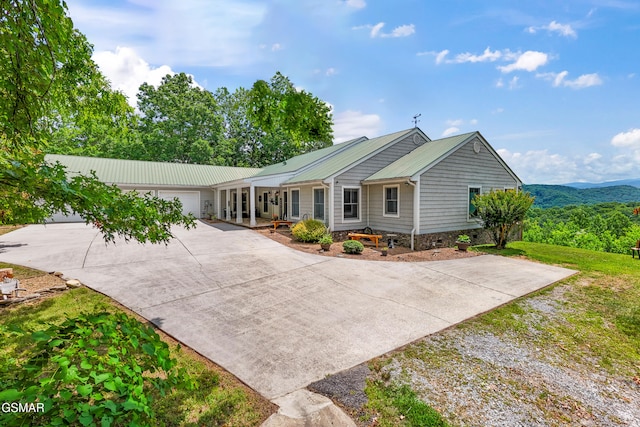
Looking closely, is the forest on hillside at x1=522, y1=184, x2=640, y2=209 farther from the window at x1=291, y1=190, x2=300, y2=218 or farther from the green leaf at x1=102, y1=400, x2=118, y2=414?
the green leaf at x1=102, y1=400, x2=118, y2=414

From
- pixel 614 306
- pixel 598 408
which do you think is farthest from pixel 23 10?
pixel 614 306

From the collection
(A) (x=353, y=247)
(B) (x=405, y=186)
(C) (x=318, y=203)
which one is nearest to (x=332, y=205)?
(C) (x=318, y=203)

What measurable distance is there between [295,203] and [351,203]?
14.1 ft

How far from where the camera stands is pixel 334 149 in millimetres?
20500

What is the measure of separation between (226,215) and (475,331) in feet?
65.2

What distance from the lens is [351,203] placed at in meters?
14.8

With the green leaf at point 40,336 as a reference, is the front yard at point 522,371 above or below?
below

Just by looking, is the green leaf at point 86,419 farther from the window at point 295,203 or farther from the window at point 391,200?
the window at point 295,203

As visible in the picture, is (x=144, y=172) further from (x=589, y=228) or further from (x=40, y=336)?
(x=589, y=228)

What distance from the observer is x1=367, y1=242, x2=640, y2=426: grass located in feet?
11.0

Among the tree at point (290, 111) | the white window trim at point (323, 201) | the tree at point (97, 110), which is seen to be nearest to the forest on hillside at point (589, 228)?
the white window trim at point (323, 201)

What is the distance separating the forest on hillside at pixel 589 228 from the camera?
70.9 ft

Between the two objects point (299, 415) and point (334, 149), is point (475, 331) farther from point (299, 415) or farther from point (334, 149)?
point (334, 149)

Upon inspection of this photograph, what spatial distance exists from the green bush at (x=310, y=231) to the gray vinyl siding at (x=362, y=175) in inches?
36.4
